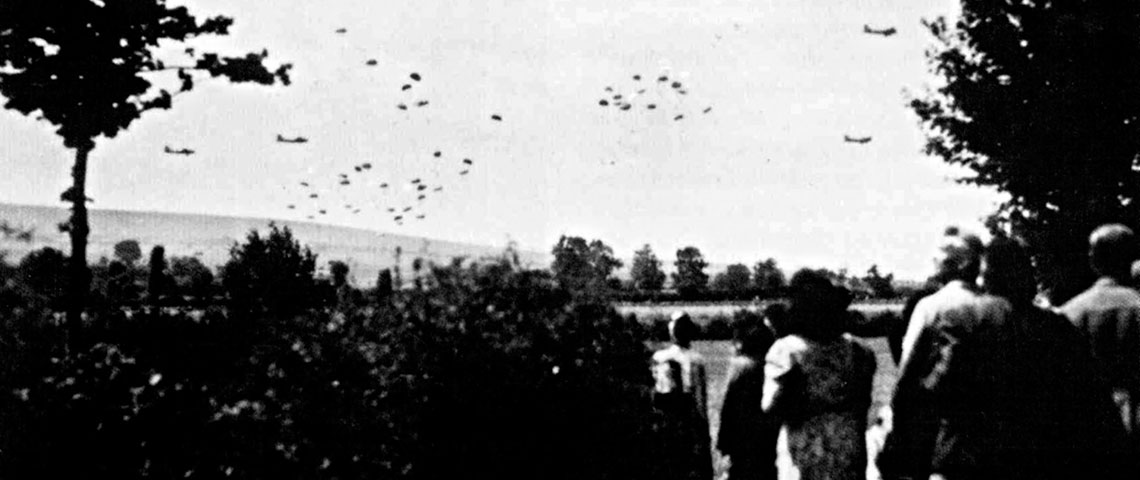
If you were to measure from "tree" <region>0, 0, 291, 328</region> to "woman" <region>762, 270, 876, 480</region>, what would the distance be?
1062 centimetres

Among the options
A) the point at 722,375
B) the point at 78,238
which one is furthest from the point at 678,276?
the point at 78,238

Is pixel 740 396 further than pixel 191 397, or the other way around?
pixel 740 396

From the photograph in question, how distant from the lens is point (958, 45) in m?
26.3

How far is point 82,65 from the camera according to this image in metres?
14.8

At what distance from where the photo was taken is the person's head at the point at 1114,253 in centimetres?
587

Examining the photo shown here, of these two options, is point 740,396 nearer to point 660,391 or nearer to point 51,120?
point 660,391

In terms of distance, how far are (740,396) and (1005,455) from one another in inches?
94.5

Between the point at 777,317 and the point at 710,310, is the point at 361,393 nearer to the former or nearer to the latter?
the point at 777,317

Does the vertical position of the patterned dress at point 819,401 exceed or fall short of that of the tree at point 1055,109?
it falls short

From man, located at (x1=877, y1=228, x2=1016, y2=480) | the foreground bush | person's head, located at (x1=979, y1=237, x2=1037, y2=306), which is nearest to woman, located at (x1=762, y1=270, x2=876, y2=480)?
man, located at (x1=877, y1=228, x2=1016, y2=480)

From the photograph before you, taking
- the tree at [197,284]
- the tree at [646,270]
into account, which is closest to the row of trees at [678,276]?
the tree at [646,270]

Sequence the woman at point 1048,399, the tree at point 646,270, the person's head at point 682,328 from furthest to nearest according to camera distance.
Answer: the tree at point 646,270, the person's head at point 682,328, the woman at point 1048,399

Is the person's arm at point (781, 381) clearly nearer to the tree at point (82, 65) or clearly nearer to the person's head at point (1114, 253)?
the person's head at point (1114, 253)

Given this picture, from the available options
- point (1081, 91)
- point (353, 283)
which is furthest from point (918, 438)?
point (1081, 91)
